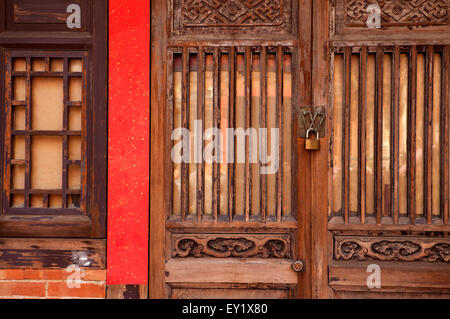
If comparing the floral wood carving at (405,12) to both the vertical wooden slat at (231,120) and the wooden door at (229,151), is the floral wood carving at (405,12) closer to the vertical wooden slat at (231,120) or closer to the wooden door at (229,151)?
the wooden door at (229,151)

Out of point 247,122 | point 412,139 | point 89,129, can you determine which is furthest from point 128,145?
point 412,139

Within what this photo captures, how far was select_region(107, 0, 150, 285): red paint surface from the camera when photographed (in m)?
1.83

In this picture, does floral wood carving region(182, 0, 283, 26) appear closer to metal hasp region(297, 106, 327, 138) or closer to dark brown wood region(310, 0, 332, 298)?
dark brown wood region(310, 0, 332, 298)

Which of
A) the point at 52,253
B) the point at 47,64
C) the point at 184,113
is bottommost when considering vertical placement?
the point at 52,253

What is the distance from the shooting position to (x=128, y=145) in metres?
1.84

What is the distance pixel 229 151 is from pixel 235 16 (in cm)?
77

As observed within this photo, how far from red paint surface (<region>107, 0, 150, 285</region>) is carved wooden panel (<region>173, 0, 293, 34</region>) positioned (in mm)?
268

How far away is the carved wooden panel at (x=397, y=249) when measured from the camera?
1820mm

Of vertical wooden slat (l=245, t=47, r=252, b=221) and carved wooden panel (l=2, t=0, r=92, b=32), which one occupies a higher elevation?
carved wooden panel (l=2, t=0, r=92, b=32)

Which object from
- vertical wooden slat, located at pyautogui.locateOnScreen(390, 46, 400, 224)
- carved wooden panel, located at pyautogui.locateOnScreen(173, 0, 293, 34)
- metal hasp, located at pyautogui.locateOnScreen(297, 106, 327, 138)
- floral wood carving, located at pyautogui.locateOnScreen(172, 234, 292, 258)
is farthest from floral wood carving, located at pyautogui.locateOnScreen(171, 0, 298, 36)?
floral wood carving, located at pyautogui.locateOnScreen(172, 234, 292, 258)

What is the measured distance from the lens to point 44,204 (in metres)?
1.86

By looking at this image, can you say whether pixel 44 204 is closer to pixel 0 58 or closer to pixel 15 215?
pixel 15 215

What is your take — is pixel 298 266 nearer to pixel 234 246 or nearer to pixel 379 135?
pixel 234 246

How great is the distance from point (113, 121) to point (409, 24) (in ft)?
5.72
